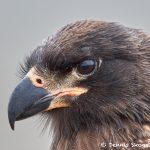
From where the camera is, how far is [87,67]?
728 centimetres

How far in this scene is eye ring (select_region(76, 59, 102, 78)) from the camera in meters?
7.26

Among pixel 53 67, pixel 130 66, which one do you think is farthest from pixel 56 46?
pixel 130 66

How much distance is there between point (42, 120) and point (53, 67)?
1.90 feet

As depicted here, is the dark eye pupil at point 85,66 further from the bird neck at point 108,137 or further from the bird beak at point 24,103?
the bird neck at point 108,137

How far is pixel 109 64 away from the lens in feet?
24.2

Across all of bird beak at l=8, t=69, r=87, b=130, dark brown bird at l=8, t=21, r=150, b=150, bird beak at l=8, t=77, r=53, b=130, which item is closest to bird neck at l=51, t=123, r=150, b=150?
dark brown bird at l=8, t=21, r=150, b=150

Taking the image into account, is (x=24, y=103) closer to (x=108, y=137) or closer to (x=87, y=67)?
(x=87, y=67)

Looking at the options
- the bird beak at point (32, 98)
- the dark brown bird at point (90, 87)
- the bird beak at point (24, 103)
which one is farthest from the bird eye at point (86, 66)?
the bird beak at point (24, 103)

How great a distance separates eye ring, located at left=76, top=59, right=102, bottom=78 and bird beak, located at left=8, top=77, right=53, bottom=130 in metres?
0.36

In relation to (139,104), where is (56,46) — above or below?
above

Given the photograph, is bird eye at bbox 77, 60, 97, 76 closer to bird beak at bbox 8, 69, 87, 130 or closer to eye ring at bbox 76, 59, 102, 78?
eye ring at bbox 76, 59, 102, 78

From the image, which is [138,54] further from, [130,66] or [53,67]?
[53,67]

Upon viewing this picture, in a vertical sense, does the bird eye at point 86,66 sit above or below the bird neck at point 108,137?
above

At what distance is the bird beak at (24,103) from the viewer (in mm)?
7156
